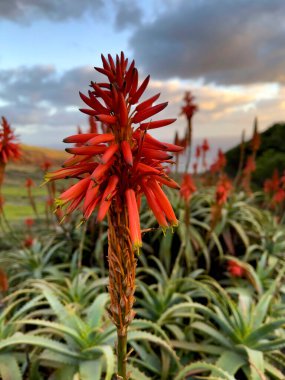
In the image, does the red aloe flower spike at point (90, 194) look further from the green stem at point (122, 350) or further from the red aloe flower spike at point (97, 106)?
the green stem at point (122, 350)

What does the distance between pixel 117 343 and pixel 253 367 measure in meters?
1.39

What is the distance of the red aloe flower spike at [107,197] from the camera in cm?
119

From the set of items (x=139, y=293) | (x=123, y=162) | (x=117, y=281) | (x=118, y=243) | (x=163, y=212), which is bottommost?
(x=139, y=293)

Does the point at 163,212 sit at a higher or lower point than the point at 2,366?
higher

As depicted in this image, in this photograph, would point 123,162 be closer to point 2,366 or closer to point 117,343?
point 117,343

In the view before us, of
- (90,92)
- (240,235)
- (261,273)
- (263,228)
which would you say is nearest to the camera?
(90,92)

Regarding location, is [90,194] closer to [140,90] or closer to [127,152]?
[127,152]

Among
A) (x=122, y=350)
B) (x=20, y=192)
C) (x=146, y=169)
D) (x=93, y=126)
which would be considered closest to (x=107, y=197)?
(x=146, y=169)

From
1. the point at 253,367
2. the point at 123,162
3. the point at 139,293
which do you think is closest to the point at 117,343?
the point at 123,162

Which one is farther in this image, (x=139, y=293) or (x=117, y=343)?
(x=139, y=293)

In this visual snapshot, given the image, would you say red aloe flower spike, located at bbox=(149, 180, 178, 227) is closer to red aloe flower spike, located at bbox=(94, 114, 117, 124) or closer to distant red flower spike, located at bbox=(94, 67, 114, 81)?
red aloe flower spike, located at bbox=(94, 114, 117, 124)

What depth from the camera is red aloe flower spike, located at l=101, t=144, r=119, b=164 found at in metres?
1.17

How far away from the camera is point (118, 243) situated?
135 cm

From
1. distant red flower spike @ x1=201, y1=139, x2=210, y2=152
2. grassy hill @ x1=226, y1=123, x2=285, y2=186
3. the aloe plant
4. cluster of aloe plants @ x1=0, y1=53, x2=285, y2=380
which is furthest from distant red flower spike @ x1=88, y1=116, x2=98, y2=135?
grassy hill @ x1=226, y1=123, x2=285, y2=186
